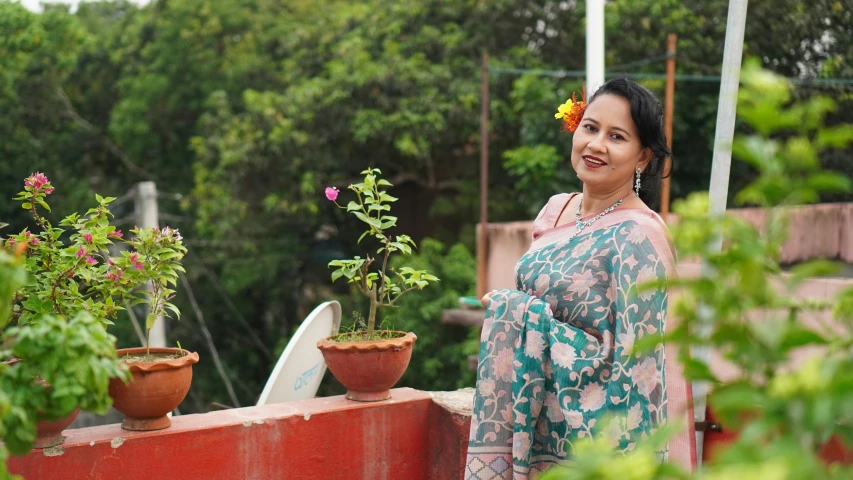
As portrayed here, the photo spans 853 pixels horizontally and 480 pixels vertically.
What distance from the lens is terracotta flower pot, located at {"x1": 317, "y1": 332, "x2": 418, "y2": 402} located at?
7.73 feet

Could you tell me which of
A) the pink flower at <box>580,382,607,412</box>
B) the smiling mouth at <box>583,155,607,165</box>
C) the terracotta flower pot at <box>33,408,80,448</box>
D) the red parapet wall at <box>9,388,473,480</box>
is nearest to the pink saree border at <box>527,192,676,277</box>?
the smiling mouth at <box>583,155,607,165</box>

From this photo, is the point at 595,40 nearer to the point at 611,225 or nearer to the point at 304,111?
the point at 611,225

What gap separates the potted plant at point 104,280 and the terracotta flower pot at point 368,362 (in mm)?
429

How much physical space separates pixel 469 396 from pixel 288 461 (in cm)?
66

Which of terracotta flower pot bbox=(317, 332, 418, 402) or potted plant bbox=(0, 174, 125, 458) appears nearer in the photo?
potted plant bbox=(0, 174, 125, 458)

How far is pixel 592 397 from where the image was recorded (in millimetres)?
1921

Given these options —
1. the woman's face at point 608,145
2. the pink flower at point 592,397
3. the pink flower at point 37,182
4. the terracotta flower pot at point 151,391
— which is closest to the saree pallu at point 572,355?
the pink flower at point 592,397

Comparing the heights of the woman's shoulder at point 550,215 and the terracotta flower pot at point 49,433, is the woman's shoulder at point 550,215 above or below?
above

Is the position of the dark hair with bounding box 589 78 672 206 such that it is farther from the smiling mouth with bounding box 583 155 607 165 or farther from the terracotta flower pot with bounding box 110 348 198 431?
the terracotta flower pot with bounding box 110 348 198 431

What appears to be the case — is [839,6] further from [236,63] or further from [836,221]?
[236,63]

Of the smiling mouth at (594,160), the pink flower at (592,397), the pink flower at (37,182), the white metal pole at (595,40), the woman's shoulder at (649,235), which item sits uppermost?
the white metal pole at (595,40)

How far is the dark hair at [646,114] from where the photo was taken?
2.03m

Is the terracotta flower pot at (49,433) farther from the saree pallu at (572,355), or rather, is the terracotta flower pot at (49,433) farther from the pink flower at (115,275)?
the saree pallu at (572,355)

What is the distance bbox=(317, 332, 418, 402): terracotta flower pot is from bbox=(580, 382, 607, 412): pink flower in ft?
2.09
